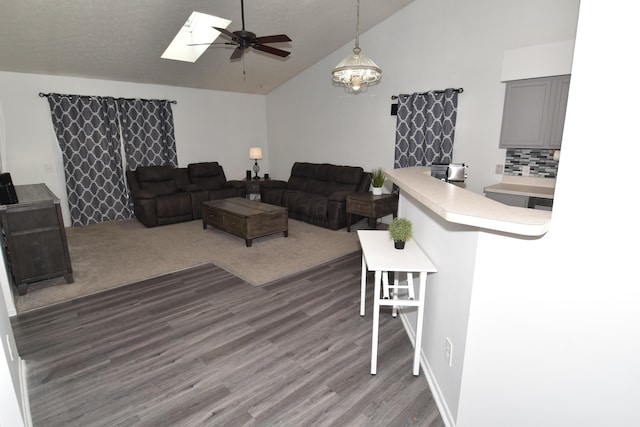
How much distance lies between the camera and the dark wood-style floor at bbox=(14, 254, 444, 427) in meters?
1.85

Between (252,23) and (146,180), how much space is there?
342cm

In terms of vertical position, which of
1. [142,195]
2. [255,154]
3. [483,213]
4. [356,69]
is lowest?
[142,195]

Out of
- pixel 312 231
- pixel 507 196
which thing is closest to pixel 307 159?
pixel 312 231

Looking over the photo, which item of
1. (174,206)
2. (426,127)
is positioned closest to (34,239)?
(174,206)

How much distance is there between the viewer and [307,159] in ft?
23.4

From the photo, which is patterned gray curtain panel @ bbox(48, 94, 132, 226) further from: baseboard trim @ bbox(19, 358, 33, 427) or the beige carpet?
baseboard trim @ bbox(19, 358, 33, 427)

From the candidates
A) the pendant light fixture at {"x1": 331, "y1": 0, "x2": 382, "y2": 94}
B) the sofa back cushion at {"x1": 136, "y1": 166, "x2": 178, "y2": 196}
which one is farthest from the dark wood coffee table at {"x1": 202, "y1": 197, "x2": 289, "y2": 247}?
the pendant light fixture at {"x1": 331, "y1": 0, "x2": 382, "y2": 94}

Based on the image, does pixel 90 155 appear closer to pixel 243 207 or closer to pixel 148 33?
pixel 148 33

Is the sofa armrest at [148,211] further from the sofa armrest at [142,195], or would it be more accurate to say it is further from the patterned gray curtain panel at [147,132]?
the patterned gray curtain panel at [147,132]

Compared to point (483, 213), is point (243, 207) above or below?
below

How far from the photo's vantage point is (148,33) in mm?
4254

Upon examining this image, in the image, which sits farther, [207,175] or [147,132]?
[207,175]

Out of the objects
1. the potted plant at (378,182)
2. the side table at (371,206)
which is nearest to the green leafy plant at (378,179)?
the potted plant at (378,182)

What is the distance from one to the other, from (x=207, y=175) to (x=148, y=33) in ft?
9.83
